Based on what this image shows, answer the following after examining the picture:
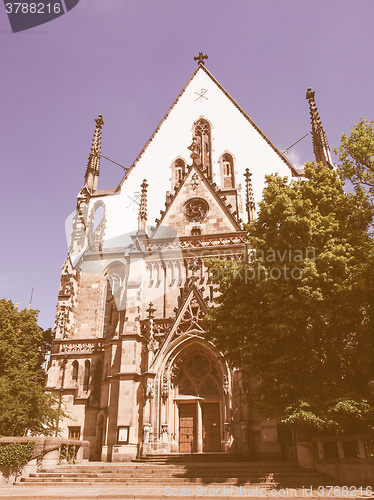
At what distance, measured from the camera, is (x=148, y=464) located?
54.2ft

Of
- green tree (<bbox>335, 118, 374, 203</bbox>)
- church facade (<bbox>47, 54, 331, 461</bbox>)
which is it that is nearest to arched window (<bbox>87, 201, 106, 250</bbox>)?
church facade (<bbox>47, 54, 331, 461</bbox>)

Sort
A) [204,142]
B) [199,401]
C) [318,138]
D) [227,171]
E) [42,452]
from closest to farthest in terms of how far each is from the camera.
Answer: [42,452] → [199,401] → [318,138] → [227,171] → [204,142]

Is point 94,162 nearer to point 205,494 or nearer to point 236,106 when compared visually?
point 236,106

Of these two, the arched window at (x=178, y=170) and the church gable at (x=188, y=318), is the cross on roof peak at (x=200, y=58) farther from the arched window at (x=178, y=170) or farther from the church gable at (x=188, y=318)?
the church gable at (x=188, y=318)

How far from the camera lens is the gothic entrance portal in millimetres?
19547

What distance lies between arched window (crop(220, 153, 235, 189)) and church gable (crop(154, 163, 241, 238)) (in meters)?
2.17

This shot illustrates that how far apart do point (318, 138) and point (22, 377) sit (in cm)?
2487

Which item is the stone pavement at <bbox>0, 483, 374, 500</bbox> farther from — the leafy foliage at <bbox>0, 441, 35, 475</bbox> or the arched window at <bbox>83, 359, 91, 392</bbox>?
the arched window at <bbox>83, 359, 91, 392</bbox>

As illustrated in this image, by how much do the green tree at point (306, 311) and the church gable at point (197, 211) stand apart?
1083 cm

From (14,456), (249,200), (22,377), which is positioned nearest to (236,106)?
(249,200)

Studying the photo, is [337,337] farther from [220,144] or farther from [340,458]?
[220,144]

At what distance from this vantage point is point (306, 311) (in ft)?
42.7

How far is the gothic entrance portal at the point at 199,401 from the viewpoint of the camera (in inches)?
770

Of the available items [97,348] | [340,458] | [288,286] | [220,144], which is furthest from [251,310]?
[220,144]
